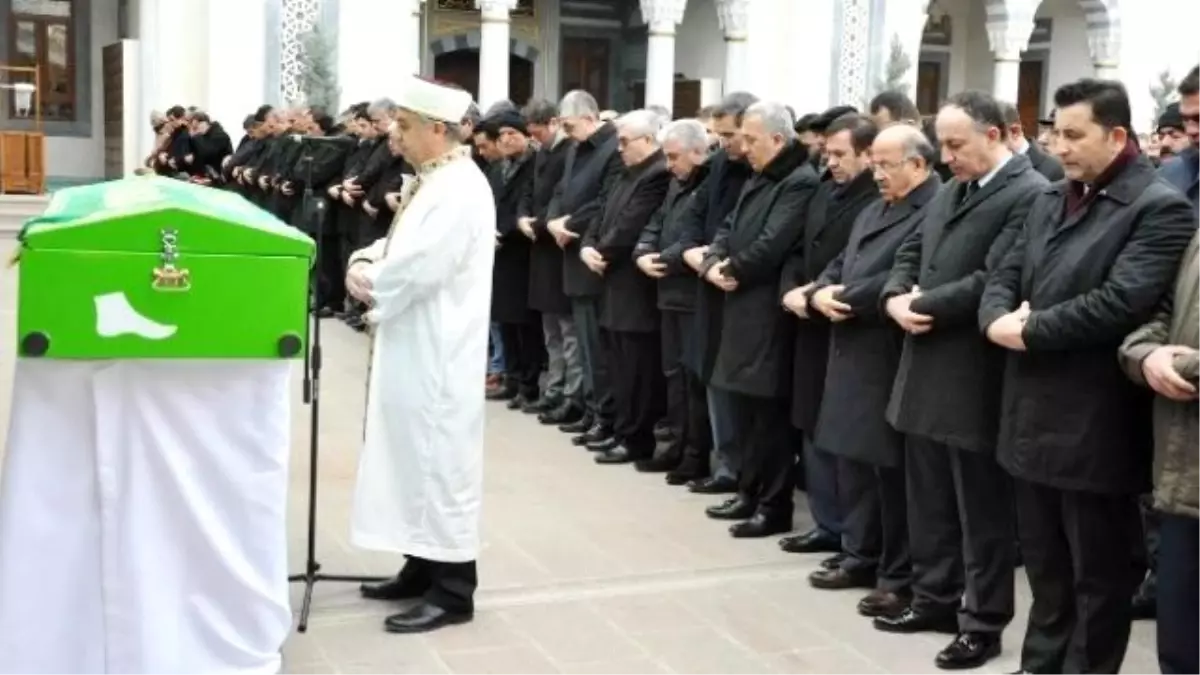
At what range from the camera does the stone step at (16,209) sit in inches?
609

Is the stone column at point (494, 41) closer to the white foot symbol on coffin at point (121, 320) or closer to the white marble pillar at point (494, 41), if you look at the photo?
the white marble pillar at point (494, 41)

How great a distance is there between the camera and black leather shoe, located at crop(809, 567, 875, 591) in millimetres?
5086

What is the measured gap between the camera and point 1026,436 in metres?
3.80

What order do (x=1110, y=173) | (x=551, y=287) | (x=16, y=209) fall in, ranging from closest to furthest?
1. (x=1110, y=173)
2. (x=551, y=287)
3. (x=16, y=209)

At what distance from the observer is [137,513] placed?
3.51 metres

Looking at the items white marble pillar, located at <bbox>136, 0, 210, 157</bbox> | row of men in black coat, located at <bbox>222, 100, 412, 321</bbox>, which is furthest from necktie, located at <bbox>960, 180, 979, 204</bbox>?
white marble pillar, located at <bbox>136, 0, 210, 157</bbox>

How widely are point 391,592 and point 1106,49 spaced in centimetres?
2024

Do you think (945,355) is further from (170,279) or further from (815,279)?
(170,279)

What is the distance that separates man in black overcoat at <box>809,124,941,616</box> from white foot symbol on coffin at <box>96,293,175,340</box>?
2.35 meters

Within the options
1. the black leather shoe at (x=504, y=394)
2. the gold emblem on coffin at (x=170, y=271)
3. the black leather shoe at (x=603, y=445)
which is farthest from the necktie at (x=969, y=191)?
the black leather shoe at (x=504, y=394)

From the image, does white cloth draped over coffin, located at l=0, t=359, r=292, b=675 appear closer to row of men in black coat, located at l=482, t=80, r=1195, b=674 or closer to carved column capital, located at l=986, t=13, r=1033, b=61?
row of men in black coat, located at l=482, t=80, r=1195, b=674

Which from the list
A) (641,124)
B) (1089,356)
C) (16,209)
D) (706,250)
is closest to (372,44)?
(16,209)

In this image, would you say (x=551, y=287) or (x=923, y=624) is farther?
(x=551, y=287)

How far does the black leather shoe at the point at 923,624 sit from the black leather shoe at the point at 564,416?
138 inches
